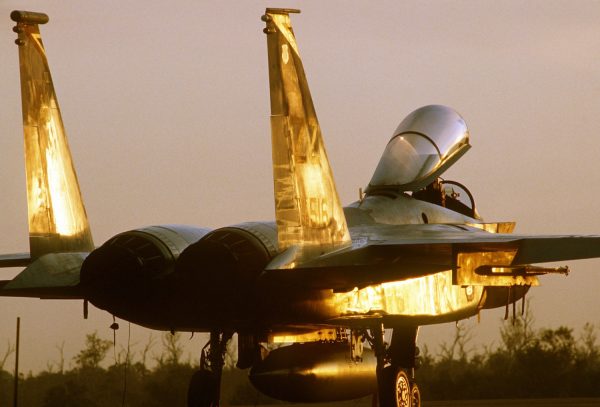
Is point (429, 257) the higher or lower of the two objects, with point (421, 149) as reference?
lower

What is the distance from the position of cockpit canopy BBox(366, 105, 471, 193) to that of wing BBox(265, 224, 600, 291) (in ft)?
7.08

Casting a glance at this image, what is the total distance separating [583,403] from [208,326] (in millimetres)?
9771

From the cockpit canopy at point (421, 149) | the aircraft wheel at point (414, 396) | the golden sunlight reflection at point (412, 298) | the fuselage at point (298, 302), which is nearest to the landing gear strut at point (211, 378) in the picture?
the fuselage at point (298, 302)

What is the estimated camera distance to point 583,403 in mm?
23516

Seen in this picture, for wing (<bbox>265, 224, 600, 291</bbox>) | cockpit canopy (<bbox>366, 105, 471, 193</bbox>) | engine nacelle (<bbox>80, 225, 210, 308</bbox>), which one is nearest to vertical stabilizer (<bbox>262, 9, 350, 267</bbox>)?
wing (<bbox>265, 224, 600, 291</bbox>)

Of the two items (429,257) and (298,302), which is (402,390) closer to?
(429,257)

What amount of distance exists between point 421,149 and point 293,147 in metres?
5.09

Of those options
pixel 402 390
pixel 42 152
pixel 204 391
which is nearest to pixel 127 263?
pixel 42 152

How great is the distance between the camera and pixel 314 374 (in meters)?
17.0

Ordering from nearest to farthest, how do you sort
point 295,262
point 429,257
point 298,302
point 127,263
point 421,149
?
point 295,262
point 127,263
point 298,302
point 429,257
point 421,149

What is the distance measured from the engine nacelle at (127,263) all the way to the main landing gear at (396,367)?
2.93 metres

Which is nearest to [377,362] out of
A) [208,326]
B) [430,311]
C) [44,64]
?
[430,311]

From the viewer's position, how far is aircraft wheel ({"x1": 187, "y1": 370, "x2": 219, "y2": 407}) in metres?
17.1

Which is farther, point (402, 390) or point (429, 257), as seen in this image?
point (402, 390)
